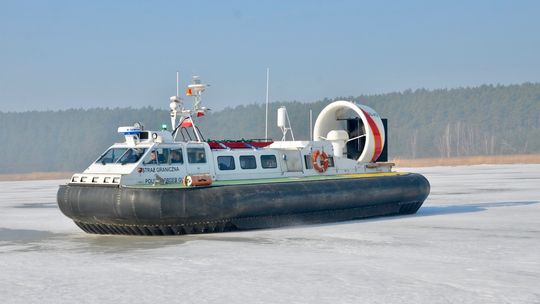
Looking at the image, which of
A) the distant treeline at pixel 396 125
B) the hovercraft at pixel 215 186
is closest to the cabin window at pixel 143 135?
the hovercraft at pixel 215 186

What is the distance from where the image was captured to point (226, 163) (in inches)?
526

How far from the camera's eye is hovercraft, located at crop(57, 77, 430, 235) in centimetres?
1183

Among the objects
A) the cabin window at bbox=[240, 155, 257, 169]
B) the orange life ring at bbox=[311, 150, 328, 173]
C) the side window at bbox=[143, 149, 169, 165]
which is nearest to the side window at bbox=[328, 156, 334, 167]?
the orange life ring at bbox=[311, 150, 328, 173]

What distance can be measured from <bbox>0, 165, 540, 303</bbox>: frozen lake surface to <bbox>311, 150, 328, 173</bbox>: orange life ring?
46.7 inches

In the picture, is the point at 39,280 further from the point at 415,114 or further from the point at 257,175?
the point at 415,114

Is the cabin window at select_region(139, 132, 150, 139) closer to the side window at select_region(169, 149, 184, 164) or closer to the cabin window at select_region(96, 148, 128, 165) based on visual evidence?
the cabin window at select_region(96, 148, 128, 165)

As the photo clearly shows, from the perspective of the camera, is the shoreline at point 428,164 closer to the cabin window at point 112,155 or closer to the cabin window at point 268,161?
the cabin window at point 268,161

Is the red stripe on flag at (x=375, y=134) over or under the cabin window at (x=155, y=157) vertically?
over

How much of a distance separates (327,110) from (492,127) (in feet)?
364

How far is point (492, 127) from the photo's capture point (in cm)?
12319

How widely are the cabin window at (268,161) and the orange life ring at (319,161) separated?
829 millimetres

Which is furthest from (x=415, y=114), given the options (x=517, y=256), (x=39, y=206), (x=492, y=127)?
(x=517, y=256)

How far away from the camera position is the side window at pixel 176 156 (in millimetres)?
12648

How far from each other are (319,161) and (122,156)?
12.4 ft
